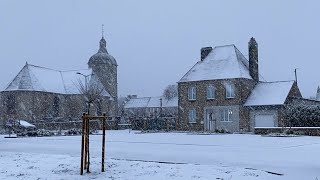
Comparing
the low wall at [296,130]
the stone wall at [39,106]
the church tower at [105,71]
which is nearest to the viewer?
the low wall at [296,130]

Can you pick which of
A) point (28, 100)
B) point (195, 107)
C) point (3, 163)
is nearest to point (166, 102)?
point (28, 100)

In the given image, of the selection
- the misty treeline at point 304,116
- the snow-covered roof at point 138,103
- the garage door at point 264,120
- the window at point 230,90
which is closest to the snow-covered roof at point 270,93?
the garage door at point 264,120

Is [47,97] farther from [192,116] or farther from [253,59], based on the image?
[253,59]

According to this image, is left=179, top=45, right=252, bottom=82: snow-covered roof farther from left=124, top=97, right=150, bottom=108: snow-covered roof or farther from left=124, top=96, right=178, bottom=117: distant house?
left=124, top=97, right=150, bottom=108: snow-covered roof

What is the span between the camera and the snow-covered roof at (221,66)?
4950cm

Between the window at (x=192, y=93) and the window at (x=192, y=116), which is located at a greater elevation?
the window at (x=192, y=93)

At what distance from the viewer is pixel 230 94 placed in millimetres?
49312

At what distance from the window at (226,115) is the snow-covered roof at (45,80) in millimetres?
29608

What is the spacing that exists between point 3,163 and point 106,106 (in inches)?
2409

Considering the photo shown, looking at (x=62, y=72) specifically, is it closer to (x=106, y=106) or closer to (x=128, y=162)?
(x=106, y=106)

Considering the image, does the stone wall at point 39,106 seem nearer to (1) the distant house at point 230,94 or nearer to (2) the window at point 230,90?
(1) the distant house at point 230,94

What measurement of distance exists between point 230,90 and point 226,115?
2862 mm

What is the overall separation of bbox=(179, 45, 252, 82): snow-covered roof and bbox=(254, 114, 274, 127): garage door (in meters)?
4.85

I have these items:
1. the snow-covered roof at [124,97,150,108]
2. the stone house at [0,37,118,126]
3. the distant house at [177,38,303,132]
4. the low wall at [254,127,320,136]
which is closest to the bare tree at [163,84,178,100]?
the snow-covered roof at [124,97,150,108]
